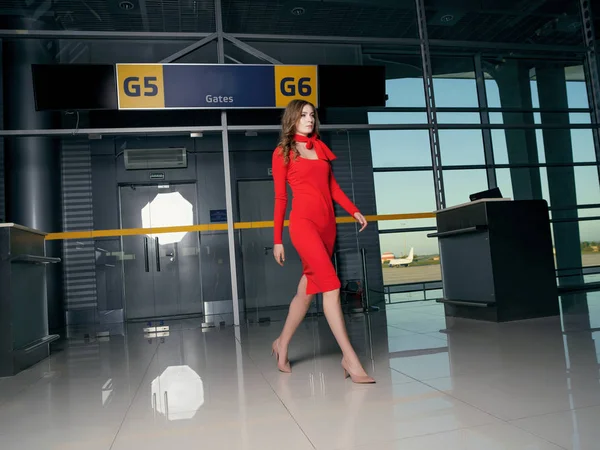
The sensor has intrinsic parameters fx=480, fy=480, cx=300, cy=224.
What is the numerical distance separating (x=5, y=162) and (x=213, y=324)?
3.27 metres

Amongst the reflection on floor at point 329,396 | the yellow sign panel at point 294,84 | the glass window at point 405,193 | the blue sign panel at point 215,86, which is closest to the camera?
the reflection on floor at point 329,396

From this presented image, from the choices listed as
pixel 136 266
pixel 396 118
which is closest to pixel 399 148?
pixel 396 118

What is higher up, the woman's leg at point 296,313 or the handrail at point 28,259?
the handrail at point 28,259

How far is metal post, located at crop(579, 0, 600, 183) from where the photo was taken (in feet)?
23.5

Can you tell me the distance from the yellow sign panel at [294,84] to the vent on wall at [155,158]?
4.42ft

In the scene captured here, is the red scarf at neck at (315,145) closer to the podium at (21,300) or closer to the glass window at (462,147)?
the podium at (21,300)

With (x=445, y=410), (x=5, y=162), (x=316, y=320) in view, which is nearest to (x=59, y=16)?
(x=5, y=162)

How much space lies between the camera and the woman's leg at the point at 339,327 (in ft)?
7.87

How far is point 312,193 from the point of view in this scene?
2.58 meters

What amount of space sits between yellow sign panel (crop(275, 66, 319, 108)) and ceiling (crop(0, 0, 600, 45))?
87cm

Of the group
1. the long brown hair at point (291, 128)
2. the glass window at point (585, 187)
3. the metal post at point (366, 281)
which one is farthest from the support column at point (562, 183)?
the long brown hair at point (291, 128)

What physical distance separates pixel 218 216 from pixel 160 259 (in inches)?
33.1

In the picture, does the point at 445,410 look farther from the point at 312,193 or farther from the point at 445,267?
the point at 445,267

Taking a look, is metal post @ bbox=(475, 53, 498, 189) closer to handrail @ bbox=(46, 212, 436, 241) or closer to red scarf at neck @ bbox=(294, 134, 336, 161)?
handrail @ bbox=(46, 212, 436, 241)
